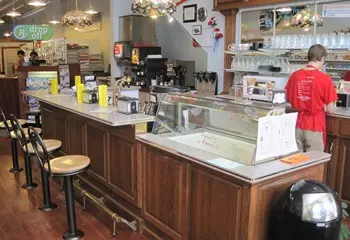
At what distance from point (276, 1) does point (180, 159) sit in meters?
3.40

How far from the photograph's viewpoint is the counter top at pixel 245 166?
224 cm

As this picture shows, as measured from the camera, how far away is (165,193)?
2.95m

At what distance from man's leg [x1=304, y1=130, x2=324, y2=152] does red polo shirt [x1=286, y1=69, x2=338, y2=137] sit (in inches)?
1.6

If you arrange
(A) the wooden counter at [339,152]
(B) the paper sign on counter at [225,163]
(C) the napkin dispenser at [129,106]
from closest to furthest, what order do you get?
(B) the paper sign on counter at [225,163] → (C) the napkin dispenser at [129,106] → (A) the wooden counter at [339,152]

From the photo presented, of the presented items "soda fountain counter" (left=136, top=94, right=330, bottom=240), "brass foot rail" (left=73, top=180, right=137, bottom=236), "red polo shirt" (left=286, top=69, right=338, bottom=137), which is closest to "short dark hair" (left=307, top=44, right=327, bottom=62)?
"red polo shirt" (left=286, top=69, right=338, bottom=137)

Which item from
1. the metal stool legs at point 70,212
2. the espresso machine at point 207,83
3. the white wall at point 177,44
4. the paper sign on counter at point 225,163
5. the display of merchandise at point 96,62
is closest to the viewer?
the paper sign on counter at point 225,163

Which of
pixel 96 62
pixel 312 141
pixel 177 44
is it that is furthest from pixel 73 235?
pixel 96 62

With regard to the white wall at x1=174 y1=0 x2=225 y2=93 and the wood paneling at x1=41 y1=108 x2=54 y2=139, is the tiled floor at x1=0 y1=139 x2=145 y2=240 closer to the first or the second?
the wood paneling at x1=41 y1=108 x2=54 y2=139

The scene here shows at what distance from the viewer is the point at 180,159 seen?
273 cm

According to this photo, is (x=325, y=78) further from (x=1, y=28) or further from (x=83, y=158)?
(x=1, y=28)

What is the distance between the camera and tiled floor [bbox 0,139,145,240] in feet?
11.1

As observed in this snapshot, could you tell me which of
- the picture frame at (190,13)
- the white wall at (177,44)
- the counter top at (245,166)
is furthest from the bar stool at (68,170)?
the white wall at (177,44)

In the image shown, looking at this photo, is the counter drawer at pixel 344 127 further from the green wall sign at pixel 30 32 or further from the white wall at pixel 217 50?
the green wall sign at pixel 30 32

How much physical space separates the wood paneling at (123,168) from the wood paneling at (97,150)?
129 mm
